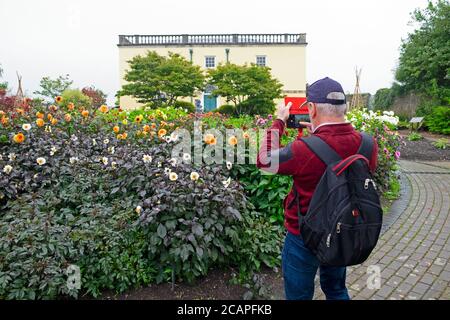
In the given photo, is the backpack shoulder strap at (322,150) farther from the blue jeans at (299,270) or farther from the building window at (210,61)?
the building window at (210,61)

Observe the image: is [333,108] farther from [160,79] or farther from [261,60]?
[261,60]

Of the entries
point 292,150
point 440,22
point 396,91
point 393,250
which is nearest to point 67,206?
point 292,150

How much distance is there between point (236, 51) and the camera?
32.4 m

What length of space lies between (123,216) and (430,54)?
21624 millimetres

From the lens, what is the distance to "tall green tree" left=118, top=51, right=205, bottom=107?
23.5 m

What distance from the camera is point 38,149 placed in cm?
416

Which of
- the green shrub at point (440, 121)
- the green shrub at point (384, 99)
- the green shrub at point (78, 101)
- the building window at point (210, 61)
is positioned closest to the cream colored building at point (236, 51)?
the building window at point (210, 61)

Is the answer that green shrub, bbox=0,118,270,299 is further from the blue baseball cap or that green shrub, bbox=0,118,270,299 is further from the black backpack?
the blue baseball cap

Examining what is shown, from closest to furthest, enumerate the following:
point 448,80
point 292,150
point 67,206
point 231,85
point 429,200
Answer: point 292,150 < point 67,206 < point 429,200 < point 448,80 < point 231,85

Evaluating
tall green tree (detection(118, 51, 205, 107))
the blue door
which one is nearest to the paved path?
tall green tree (detection(118, 51, 205, 107))

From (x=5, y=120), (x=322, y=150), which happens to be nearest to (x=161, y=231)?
(x=322, y=150)

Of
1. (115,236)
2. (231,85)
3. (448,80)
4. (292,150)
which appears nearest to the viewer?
(292,150)
